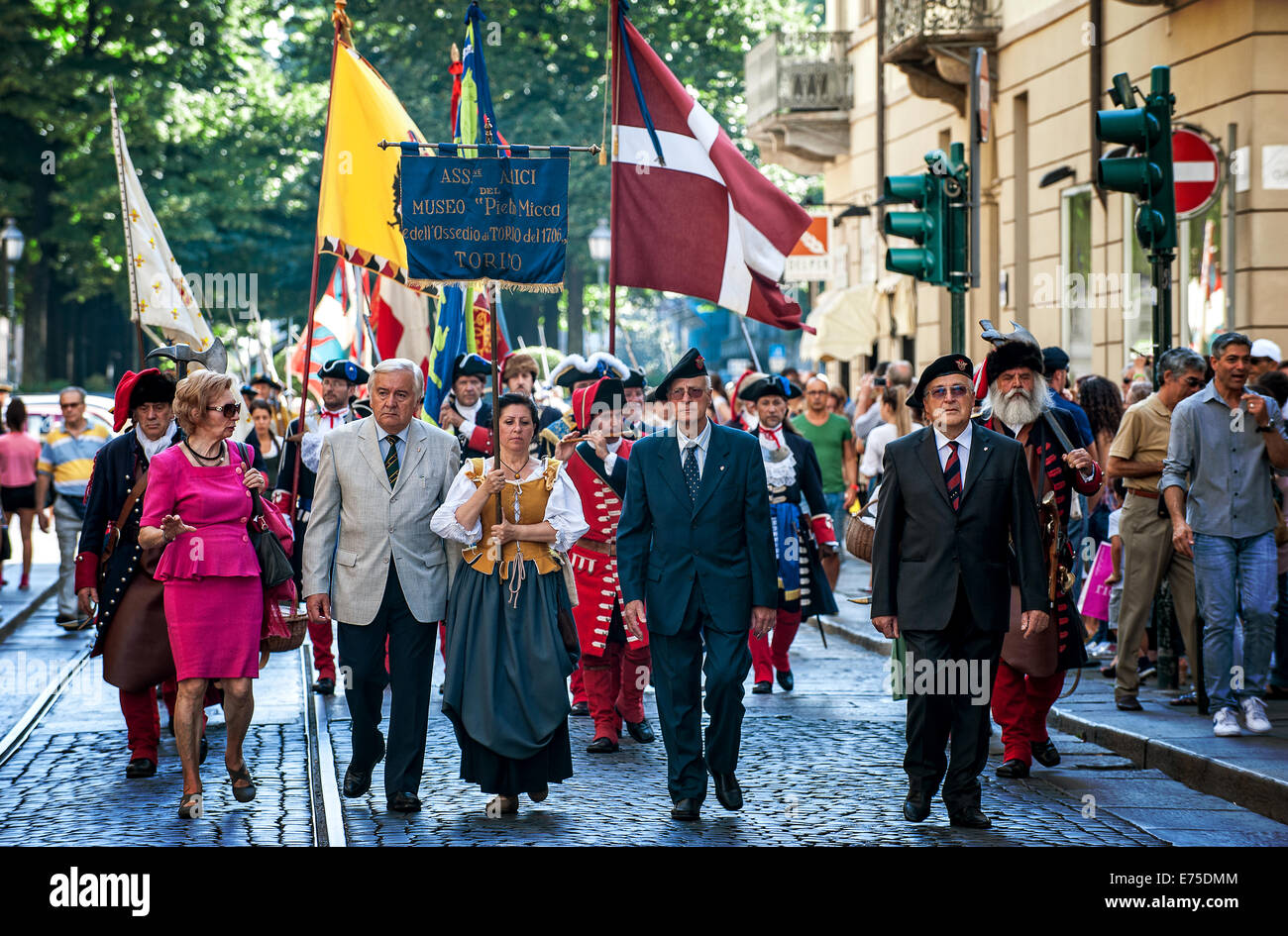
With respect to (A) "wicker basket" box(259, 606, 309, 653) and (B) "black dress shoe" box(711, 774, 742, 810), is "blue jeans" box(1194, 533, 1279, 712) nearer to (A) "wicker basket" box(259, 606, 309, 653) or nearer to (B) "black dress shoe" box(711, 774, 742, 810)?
(B) "black dress shoe" box(711, 774, 742, 810)

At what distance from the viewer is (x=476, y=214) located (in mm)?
8836

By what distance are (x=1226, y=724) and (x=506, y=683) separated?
12.7 ft

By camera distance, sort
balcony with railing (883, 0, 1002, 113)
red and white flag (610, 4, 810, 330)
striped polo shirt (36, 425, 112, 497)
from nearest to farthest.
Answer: red and white flag (610, 4, 810, 330)
striped polo shirt (36, 425, 112, 497)
balcony with railing (883, 0, 1002, 113)

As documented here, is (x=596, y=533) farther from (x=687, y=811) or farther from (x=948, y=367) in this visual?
(x=948, y=367)

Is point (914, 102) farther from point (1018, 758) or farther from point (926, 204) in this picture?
point (1018, 758)

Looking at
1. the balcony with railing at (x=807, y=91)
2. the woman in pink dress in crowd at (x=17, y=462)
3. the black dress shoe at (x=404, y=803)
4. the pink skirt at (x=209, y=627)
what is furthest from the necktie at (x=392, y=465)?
the balcony with railing at (x=807, y=91)

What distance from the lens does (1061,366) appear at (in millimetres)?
9648

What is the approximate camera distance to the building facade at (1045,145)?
16234 millimetres

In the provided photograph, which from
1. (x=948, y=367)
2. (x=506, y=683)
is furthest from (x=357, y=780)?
(x=948, y=367)

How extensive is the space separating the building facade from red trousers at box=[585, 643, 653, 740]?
4772mm

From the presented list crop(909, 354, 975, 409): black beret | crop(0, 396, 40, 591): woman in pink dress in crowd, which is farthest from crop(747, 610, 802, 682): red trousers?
crop(0, 396, 40, 591): woman in pink dress in crowd

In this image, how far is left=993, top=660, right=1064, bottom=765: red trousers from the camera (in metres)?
8.54
